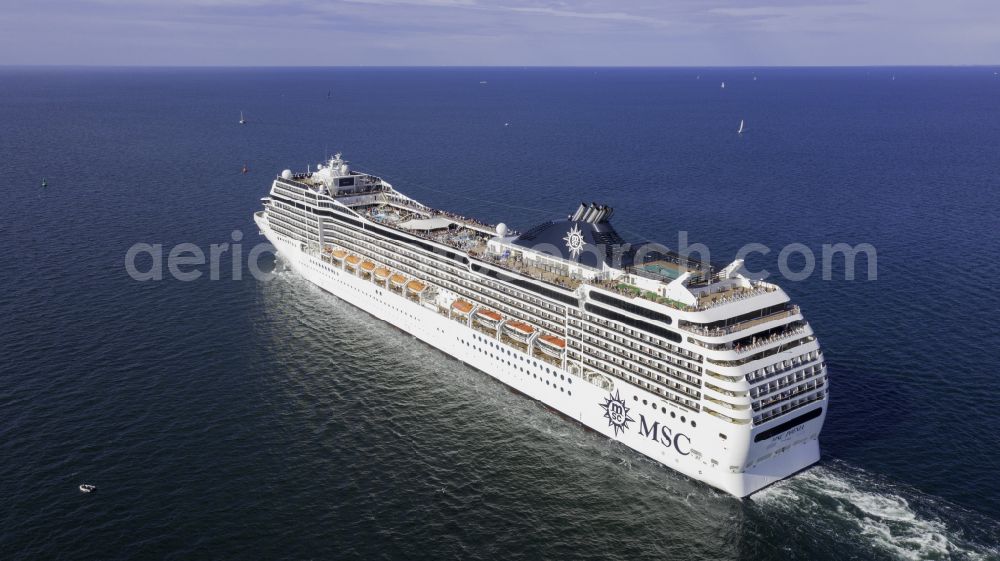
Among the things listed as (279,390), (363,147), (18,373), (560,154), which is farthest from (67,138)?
(279,390)

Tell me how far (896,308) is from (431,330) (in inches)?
1993

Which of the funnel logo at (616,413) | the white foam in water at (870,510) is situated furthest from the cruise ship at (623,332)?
the white foam in water at (870,510)

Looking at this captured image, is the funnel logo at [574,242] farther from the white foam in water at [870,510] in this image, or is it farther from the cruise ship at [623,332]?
the white foam in water at [870,510]

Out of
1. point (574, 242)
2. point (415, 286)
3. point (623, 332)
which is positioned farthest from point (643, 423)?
point (415, 286)

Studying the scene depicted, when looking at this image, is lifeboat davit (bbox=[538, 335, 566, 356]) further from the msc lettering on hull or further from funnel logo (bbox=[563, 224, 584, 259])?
the msc lettering on hull

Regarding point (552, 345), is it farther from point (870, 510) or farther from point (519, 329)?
point (870, 510)

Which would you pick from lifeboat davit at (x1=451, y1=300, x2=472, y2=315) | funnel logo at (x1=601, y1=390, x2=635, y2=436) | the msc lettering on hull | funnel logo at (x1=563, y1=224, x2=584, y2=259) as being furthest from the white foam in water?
lifeboat davit at (x1=451, y1=300, x2=472, y2=315)

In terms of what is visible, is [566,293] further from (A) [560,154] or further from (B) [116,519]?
(A) [560,154]

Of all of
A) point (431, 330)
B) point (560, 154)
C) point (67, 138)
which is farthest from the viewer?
point (67, 138)

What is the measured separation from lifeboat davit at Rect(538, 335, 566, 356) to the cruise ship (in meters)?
0.13

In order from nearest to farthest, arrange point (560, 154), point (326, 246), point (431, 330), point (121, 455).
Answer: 1. point (121, 455)
2. point (431, 330)
3. point (326, 246)
4. point (560, 154)

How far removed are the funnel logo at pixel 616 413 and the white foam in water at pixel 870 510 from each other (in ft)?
33.1

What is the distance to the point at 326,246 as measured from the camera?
8375cm

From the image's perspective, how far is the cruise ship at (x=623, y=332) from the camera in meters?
45.8
